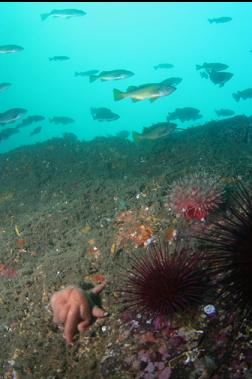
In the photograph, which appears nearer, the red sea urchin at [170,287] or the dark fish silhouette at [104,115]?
the red sea urchin at [170,287]

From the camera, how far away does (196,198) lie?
21.9 ft

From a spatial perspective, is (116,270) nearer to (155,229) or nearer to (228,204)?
(155,229)

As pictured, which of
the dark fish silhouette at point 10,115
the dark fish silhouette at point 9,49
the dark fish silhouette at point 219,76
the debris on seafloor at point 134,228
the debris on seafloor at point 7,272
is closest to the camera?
the debris on seafloor at point 134,228

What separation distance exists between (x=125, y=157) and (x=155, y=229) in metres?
8.68

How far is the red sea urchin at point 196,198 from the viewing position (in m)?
6.65

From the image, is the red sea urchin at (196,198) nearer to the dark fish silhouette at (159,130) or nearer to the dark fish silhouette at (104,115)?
the dark fish silhouette at (159,130)

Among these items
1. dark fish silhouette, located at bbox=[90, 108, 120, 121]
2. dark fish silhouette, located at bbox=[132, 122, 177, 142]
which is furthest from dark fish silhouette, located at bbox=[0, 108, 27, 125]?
dark fish silhouette, located at bbox=[132, 122, 177, 142]

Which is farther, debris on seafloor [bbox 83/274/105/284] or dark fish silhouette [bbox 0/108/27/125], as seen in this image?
dark fish silhouette [bbox 0/108/27/125]

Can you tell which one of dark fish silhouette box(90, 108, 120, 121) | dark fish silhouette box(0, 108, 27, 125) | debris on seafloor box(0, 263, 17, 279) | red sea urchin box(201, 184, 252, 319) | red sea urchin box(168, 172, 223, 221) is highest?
red sea urchin box(201, 184, 252, 319)

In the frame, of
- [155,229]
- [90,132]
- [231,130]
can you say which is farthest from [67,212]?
[90,132]

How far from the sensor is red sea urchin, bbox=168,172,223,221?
6.65 meters

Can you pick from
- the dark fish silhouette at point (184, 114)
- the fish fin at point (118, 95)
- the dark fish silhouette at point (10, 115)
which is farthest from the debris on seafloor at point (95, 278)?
the dark fish silhouette at point (184, 114)

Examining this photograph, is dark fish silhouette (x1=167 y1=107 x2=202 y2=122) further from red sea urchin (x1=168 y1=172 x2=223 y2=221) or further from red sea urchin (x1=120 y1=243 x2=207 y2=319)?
red sea urchin (x1=120 y1=243 x2=207 y2=319)

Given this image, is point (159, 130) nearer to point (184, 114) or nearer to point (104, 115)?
point (104, 115)
